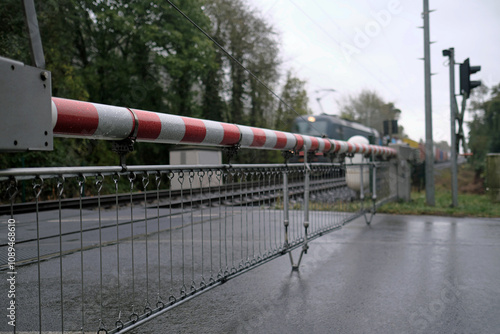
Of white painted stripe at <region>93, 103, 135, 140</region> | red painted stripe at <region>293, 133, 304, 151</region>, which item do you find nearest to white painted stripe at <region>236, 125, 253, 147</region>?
red painted stripe at <region>293, 133, 304, 151</region>

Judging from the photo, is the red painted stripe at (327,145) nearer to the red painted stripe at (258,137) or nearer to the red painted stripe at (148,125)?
the red painted stripe at (258,137)

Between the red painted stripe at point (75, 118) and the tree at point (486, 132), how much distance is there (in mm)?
20895

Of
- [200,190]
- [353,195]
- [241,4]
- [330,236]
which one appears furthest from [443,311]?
[241,4]

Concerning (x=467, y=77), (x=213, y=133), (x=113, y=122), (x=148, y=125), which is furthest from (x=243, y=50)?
(x=113, y=122)

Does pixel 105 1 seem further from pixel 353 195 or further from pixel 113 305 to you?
pixel 113 305

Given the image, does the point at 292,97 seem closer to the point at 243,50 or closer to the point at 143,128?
the point at 243,50

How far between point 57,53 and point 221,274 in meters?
15.6

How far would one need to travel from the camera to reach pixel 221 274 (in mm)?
4320

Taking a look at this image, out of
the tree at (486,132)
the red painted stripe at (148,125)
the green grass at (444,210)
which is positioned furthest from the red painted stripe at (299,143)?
the tree at (486,132)

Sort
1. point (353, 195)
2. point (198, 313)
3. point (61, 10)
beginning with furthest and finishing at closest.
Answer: point (61, 10) → point (353, 195) → point (198, 313)

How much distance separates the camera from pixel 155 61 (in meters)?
24.1

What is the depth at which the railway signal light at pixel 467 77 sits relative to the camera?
1254 cm

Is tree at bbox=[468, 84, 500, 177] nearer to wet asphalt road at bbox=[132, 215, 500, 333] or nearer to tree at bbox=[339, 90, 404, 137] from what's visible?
wet asphalt road at bbox=[132, 215, 500, 333]

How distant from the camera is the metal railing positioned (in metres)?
2.92
